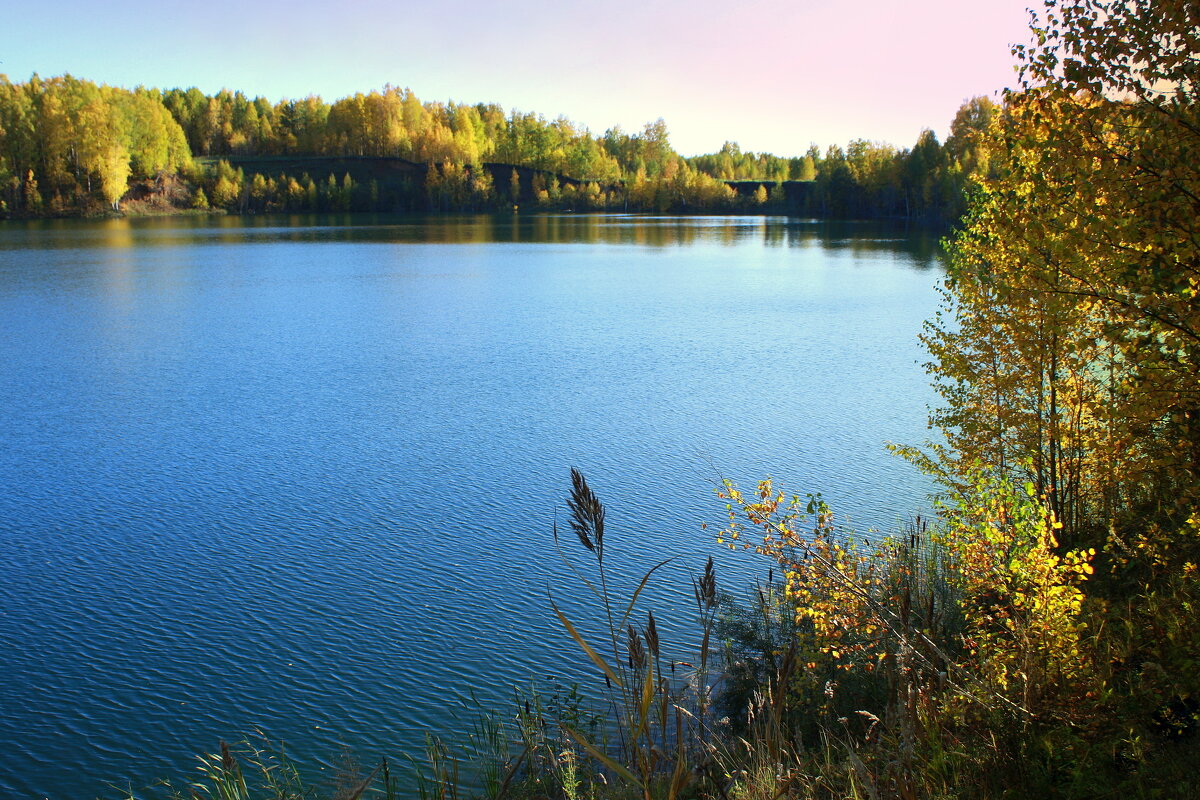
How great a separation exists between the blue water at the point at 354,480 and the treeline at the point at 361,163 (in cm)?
7157

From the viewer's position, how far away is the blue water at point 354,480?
33.1ft

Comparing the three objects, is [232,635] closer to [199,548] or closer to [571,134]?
[199,548]

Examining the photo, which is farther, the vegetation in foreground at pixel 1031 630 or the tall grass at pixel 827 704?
→ the vegetation in foreground at pixel 1031 630

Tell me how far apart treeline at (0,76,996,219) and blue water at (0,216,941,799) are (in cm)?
7157

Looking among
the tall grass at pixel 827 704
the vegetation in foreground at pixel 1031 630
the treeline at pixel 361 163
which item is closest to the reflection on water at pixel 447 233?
the treeline at pixel 361 163

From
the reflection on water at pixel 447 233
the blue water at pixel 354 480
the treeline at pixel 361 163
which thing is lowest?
the blue water at pixel 354 480

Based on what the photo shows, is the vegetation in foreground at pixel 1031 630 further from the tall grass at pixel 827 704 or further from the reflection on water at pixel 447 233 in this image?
the reflection on water at pixel 447 233

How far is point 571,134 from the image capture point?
7436 inches

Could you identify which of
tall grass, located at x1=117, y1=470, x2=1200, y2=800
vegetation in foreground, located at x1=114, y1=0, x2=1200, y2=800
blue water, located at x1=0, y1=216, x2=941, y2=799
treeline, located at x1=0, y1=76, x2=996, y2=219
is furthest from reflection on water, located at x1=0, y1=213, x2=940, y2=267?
tall grass, located at x1=117, y1=470, x2=1200, y2=800

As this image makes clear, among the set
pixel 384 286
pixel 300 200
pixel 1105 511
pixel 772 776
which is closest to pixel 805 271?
pixel 384 286

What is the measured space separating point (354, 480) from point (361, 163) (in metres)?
150

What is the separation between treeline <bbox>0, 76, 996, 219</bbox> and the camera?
116 m

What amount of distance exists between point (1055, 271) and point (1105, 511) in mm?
→ 6340

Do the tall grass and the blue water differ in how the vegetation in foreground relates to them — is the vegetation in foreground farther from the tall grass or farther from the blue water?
the blue water
